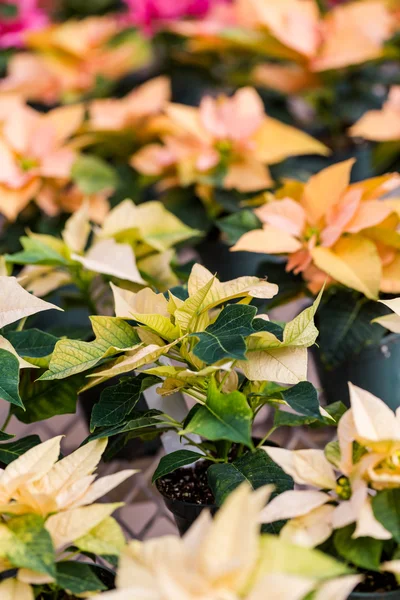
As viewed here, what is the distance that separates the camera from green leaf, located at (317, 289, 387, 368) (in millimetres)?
714

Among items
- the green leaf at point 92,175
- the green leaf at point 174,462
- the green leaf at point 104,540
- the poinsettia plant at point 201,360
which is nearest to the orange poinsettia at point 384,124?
the green leaf at point 92,175

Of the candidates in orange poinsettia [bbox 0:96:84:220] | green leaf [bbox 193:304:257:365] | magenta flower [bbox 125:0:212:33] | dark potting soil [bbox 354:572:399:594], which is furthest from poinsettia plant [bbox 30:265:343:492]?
magenta flower [bbox 125:0:212:33]

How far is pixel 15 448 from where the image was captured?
1.93ft

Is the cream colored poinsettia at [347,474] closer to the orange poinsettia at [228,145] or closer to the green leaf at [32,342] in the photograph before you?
the green leaf at [32,342]

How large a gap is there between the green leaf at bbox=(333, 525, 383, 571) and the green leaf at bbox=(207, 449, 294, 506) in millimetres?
69

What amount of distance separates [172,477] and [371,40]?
789 mm

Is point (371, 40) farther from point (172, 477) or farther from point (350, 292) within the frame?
point (172, 477)

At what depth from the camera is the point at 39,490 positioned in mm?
483

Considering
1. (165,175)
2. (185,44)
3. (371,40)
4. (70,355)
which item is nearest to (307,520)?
(70,355)

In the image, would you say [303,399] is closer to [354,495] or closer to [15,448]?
[354,495]

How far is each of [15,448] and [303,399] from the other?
25cm

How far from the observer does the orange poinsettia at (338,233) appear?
2.21ft

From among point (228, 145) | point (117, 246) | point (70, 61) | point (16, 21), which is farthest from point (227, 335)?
point (16, 21)

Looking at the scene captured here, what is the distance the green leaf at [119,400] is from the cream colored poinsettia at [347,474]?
13 centimetres
